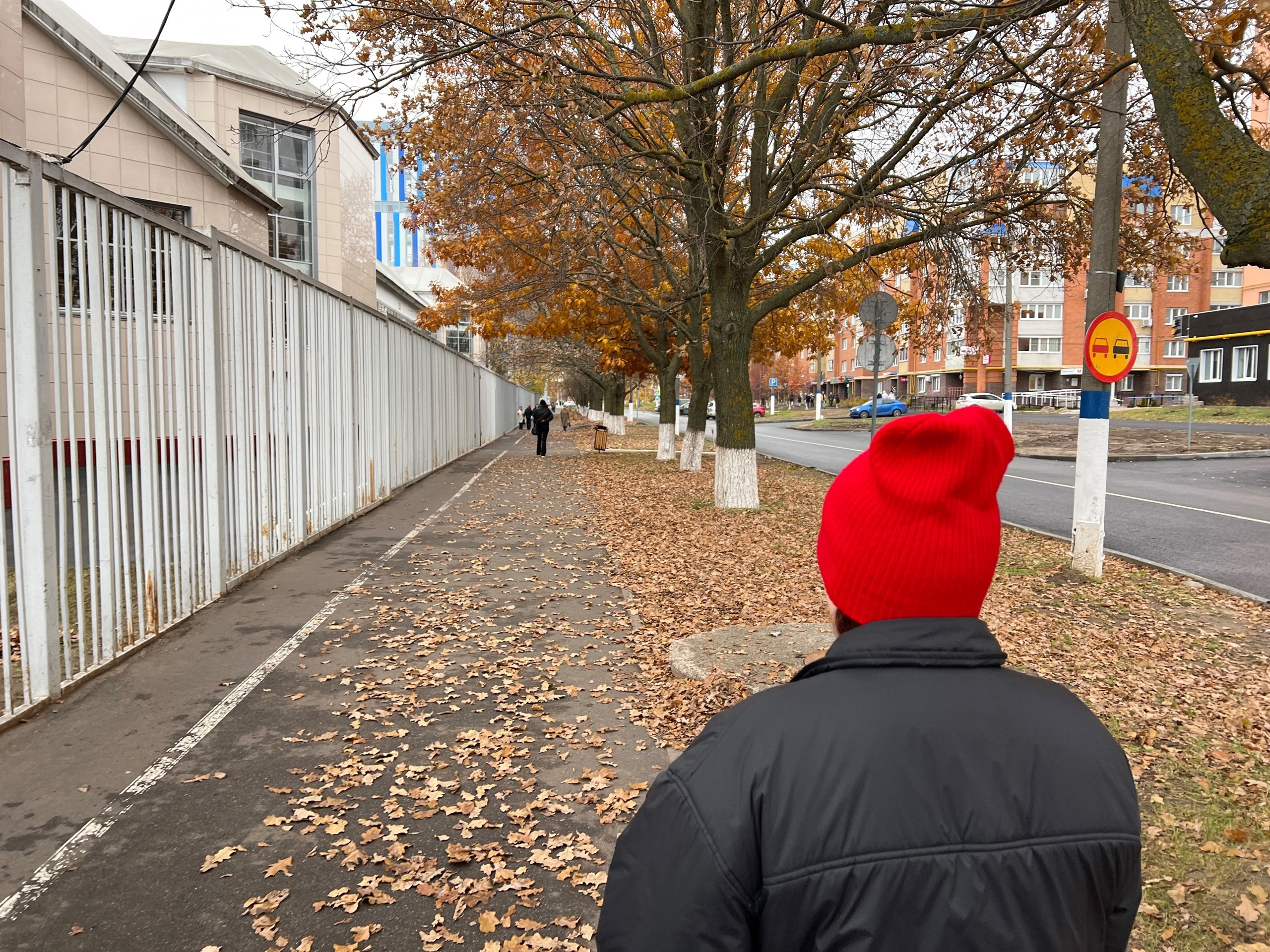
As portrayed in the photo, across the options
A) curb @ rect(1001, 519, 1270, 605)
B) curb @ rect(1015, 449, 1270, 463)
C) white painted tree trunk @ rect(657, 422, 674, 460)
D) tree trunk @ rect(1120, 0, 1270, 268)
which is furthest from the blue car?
tree trunk @ rect(1120, 0, 1270, 268)

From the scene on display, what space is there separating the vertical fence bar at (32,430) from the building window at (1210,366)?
52.6m

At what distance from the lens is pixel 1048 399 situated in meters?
60.3

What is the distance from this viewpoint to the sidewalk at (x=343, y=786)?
3.30 metres

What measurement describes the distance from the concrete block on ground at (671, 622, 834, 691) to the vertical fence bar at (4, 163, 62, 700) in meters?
3.86

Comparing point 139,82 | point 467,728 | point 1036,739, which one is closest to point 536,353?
point 139,82

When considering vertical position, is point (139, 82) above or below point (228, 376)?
above

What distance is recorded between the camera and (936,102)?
10.4 metres

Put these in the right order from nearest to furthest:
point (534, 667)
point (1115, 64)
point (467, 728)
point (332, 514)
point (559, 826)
→ point (559, 826) < point (467, 728) < point (534, 667) < point (1115, 64) < point (332, 514)

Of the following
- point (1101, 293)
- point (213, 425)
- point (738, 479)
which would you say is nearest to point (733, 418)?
point (738, 479)

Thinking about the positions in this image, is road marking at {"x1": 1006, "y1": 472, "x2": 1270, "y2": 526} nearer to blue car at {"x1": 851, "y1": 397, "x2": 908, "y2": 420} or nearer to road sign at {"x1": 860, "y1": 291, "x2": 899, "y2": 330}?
road sign at {"x1": 860, "y1": 291, "x2": 899, "y2": 330}

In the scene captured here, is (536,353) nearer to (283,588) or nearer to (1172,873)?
(283,588)

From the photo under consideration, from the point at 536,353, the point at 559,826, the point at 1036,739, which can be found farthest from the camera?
the point at 536,353

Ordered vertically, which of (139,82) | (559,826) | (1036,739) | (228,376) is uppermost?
(139,82)

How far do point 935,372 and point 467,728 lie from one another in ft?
254
